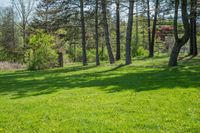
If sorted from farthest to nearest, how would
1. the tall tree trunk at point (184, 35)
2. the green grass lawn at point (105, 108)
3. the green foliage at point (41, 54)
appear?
1. the green foliage at point (41, 54)
2. the tall tree trunk at point (184, 35)
3. the green grass lawn at point (105, 108)

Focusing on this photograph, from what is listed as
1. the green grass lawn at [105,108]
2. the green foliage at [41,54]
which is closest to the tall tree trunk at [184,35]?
the green grass lawn at [105,108]

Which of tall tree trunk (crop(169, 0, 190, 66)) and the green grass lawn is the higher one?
tall tree trunk (crop(169, 0, 190, 66))

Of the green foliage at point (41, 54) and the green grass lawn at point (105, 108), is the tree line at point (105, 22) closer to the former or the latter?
the green foliage at point (41, 54)

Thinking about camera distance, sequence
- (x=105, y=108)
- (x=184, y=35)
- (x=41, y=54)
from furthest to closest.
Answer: (x=41, y=54) → (x=184, y=35) → (x=105, y=108)

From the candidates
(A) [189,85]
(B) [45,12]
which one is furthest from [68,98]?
(B) [45,12]

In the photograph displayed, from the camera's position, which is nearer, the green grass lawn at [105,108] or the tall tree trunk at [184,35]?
the green grass lawn at [105,108]

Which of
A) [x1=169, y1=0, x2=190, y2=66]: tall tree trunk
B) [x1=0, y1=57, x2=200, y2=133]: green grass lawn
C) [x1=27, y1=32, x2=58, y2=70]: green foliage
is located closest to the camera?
[x1=0, y1=57, x2=200, y2=133]: green grass lawn

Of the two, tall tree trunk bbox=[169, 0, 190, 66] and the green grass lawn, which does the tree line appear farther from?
the green grass lawn

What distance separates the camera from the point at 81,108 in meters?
8.32

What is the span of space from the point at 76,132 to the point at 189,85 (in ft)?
18.7

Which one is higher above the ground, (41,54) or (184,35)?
(184,35)

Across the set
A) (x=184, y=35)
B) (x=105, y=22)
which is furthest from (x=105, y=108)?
(x=105, y=22)

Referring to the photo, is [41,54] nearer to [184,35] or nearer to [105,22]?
[105,22]

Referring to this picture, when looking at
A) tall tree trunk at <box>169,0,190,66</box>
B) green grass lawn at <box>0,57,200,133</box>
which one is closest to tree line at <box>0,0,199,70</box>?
tall tree trunk at <box>169,0,190,66</box>
